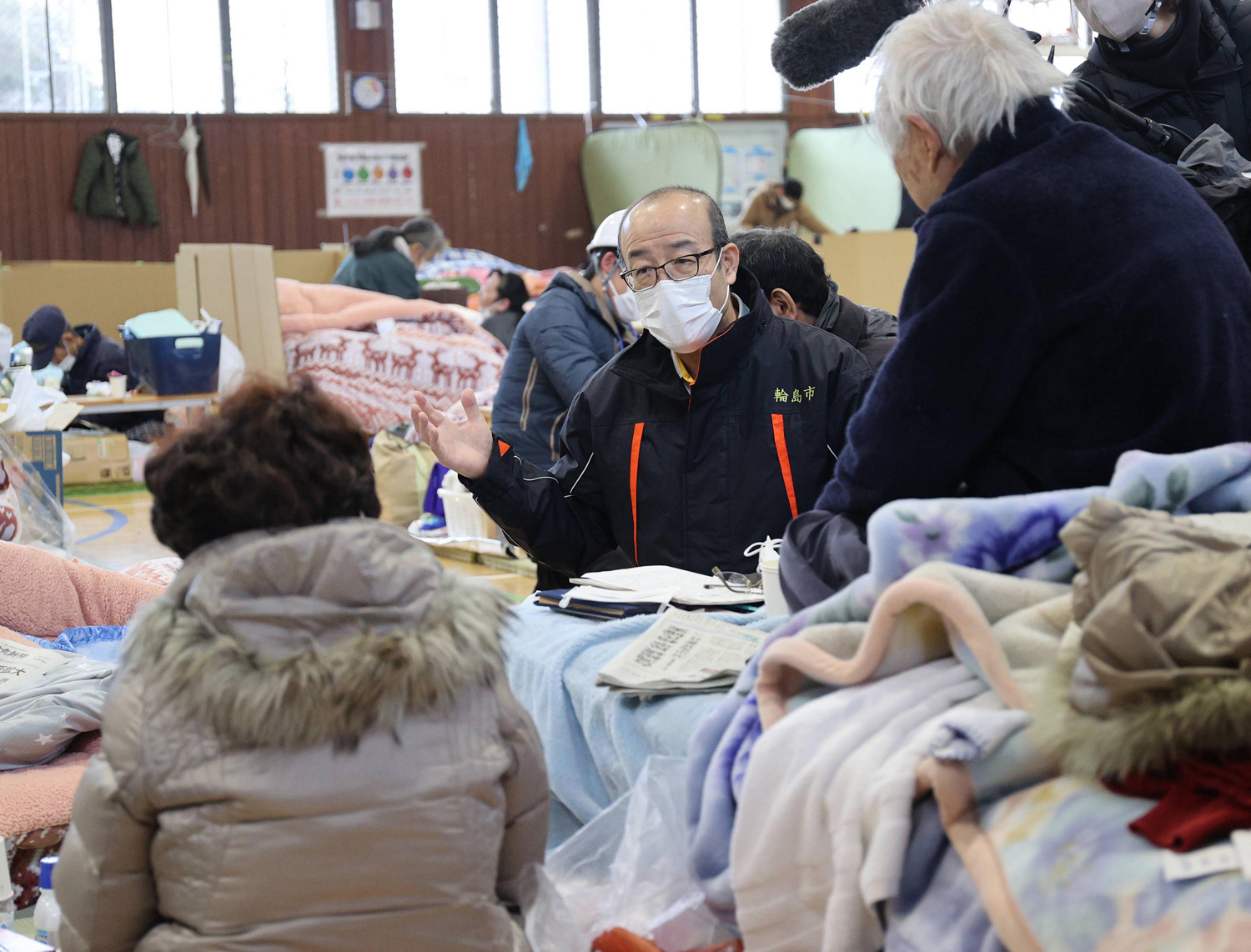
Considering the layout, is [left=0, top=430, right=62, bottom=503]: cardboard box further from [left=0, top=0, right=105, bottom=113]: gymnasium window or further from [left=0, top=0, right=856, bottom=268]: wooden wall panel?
[left=0, top=0, right=105, bottom=113]: gymnasium window

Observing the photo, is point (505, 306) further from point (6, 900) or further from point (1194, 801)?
point (1194, 801)

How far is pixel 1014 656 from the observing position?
1421 millimetres

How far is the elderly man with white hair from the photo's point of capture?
→ 1.64 m

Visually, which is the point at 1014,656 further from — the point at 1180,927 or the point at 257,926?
the point at 257,926

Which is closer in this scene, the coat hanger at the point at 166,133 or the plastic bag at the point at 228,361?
the plastic bag at the point at 228,361

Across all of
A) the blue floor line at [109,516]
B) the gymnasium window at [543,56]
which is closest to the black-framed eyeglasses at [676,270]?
the blue floor line at [109,516]

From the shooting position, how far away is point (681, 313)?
103 inches

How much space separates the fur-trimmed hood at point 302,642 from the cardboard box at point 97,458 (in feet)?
22.7

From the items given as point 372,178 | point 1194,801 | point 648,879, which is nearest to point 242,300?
point 372,178

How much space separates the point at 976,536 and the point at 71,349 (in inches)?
312

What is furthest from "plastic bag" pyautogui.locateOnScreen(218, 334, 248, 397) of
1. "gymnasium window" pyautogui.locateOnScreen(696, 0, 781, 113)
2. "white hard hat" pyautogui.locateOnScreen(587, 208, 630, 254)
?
"gymnasium window" pyautogui.locateOnScreen(696, 0, 781, 113)

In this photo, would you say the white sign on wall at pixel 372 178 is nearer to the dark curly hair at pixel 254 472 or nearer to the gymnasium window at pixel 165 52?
the gymnasium window at pixel 165 52

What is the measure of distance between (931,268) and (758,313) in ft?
3.48

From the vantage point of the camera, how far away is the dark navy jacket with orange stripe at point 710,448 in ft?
8.68
